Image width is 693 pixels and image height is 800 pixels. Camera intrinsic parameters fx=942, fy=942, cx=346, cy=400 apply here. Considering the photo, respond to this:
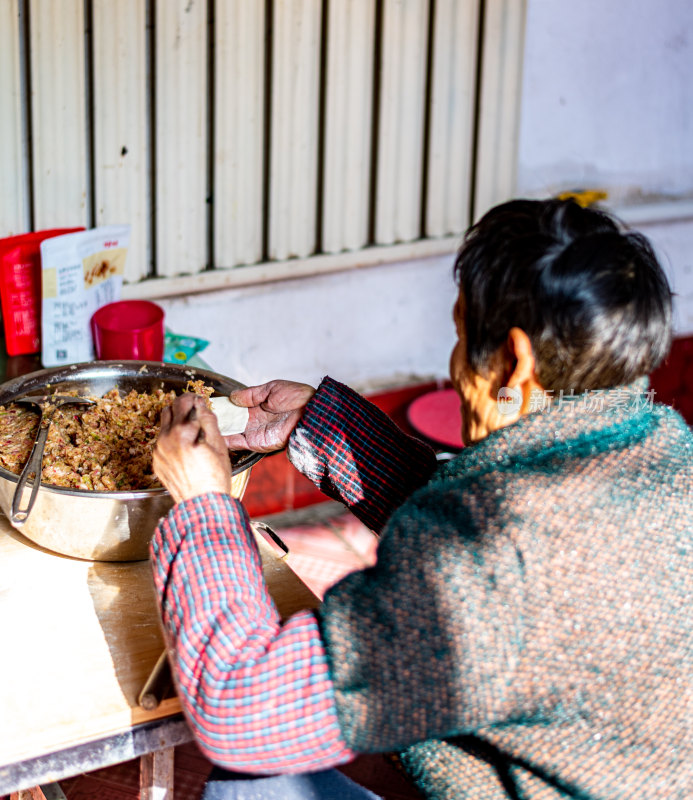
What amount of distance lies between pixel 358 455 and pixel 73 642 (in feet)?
1.99

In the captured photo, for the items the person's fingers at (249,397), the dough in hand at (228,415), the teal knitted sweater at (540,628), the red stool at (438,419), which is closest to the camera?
the teal knitted sweater at (540,628)

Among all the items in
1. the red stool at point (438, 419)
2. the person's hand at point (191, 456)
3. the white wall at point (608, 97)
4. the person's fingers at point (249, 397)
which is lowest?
the red stool at point (438, 419)

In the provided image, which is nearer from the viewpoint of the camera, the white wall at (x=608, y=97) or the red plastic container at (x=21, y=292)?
the red plastic container at (x=21, y=292)

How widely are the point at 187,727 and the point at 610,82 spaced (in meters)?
3.21

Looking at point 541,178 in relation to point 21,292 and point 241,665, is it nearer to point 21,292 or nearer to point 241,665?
point 21,292

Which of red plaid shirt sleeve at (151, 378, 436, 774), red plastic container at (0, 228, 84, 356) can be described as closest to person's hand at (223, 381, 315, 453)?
red plaid shirt sleeve at (151, 378, 436, 774)

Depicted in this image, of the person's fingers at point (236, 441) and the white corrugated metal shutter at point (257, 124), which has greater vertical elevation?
the white corrugated metal shutter at point (257, 124)

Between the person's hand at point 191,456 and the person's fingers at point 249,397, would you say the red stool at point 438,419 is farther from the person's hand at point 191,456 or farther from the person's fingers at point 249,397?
the person's hand at point 191,456

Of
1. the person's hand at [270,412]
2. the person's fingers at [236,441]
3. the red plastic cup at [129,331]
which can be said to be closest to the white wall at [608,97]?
the red plastic cup at [129,331]

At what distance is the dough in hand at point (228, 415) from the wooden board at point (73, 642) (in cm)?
22

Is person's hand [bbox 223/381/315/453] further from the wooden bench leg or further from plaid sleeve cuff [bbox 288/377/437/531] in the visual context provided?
the wooden bench leg

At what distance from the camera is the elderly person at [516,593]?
1099 millimetres

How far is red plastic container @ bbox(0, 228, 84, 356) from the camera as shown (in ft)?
7.43

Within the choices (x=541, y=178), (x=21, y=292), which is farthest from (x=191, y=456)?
(x=541, y=178)
